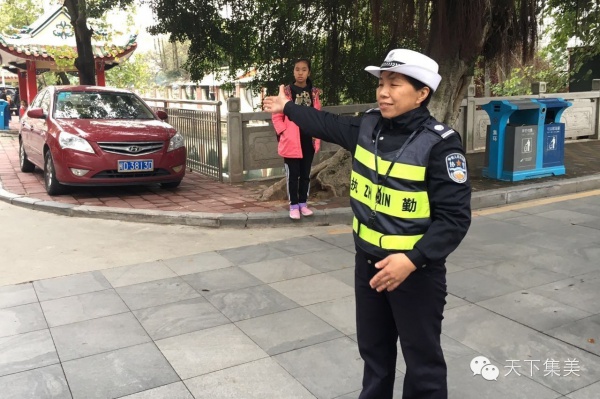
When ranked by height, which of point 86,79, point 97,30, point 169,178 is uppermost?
point 97,30

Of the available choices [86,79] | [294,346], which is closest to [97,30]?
[86,79]

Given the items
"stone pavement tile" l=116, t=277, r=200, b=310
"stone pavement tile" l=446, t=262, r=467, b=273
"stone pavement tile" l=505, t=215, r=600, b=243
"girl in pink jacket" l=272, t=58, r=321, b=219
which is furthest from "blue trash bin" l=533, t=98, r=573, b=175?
"stone pavement tile" l=116, t=277, r=200, b=310

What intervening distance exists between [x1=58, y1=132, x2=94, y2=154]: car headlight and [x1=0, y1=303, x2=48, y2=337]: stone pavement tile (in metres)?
3.89

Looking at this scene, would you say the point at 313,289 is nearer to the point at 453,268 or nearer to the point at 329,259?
the point at 329,259

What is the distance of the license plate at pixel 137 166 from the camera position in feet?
26.7

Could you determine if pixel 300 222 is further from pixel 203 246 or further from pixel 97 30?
pixel 97 30

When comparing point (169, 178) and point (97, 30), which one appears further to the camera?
point (97, 30)

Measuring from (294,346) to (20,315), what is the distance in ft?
6.77

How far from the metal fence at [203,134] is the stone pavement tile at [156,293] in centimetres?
477

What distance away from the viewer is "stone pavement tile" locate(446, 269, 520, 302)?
4.59 meters

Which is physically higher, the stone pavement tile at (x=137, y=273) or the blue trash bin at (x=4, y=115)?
the blue trash bin at (x=4, y=115)

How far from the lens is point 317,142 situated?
275 inches

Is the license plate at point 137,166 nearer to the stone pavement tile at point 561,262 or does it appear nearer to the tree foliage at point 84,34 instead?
the stone pavement tile at point 561,262

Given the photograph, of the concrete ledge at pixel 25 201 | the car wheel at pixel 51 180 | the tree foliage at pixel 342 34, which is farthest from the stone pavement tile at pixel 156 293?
the tree foliage at pixel 342 34
